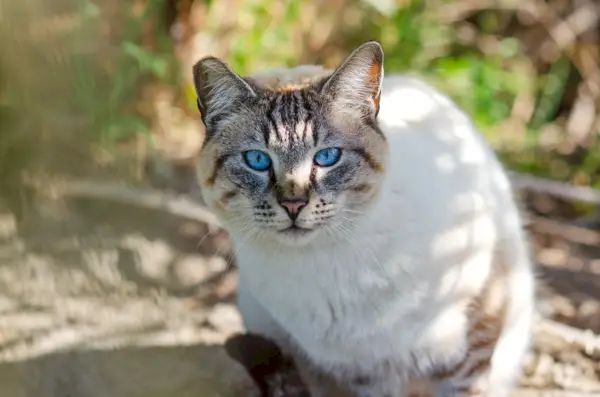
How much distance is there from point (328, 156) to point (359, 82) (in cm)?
19

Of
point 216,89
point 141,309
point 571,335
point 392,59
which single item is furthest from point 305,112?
point 392,59

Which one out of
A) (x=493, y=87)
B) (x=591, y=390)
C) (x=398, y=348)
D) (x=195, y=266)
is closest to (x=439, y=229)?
(x=398, y=348)

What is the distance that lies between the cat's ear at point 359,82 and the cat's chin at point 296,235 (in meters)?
0.30

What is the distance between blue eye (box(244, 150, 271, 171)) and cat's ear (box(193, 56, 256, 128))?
0.12 meters

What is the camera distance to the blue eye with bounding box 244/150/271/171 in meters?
1.78

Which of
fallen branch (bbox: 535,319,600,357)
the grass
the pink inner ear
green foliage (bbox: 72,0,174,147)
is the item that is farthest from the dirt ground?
the pink inner ear

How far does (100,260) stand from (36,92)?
0.66 m

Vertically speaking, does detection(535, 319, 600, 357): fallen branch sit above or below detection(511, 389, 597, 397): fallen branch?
above

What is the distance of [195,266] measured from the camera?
9.62 ft

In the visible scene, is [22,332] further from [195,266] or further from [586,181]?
[586,181]

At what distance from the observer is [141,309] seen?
261cm

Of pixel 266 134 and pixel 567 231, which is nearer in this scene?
pixel 266 134

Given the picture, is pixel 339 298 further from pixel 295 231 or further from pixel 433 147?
pixel 433 147

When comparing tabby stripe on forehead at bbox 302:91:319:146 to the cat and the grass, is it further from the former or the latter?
the grass
